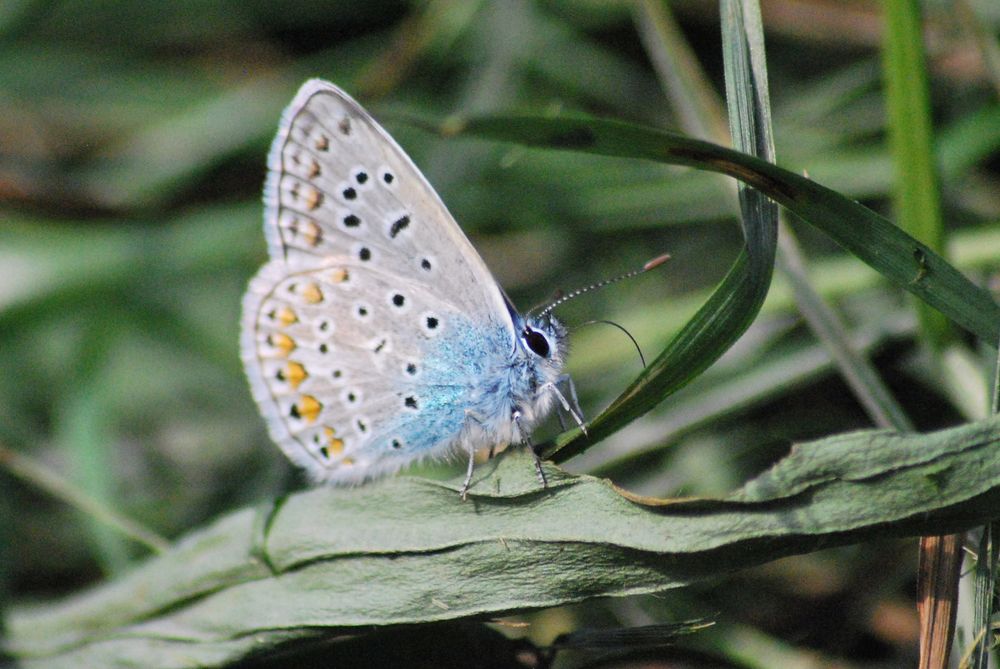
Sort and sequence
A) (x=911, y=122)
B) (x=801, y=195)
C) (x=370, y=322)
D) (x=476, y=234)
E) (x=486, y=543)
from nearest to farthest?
(x=801, y=195) → (x=486, y=543) → (x=911, y=122) → (x=370, y=322) → (x=476, y=234)

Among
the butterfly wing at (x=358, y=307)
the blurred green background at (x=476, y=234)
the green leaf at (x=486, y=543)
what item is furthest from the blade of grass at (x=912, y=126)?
the butterfly wing at (x=358, y=307)

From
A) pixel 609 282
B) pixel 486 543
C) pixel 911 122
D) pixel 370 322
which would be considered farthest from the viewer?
pixel 370 322

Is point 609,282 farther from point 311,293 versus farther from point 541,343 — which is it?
point 311,293

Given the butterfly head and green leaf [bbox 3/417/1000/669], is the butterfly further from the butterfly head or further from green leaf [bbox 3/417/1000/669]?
green leaf [bbox 3/417/1000/669]

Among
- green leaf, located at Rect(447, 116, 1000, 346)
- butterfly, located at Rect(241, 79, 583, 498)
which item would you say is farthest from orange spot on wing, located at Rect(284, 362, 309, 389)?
green leaf, located at Rect(447, 116, 1000, 346)

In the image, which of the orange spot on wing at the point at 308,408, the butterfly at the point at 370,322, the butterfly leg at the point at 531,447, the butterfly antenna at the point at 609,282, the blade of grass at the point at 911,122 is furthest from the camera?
the orange spot on wing at the point at 308,408

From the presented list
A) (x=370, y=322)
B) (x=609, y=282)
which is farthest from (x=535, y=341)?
(x=370, y=322)

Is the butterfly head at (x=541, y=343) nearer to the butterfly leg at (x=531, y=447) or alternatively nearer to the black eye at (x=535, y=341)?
the black eye at (x=535, y=341)
